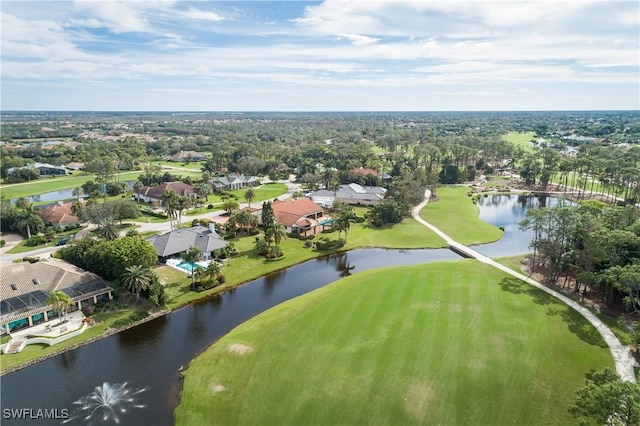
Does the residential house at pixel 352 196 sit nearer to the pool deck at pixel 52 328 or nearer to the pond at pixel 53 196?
the pond at pixel 53 196

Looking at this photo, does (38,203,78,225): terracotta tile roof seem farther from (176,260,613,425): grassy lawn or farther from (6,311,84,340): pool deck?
(176,260,613,425): grassy lawn

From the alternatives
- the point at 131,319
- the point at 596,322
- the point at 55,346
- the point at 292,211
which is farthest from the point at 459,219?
the point at 55,346

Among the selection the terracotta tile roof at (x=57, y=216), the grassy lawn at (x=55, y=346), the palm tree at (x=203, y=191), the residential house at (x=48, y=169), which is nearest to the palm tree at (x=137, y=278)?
the grassy lawn at (x=55, y=346)

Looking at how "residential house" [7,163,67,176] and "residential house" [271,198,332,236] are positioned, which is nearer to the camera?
"residential house" [271,198,332,236]

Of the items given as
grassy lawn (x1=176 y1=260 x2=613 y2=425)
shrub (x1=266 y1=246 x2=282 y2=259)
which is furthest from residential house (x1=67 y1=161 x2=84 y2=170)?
grassy lawn (x1=176 y1=260 x2=613 y2=425)

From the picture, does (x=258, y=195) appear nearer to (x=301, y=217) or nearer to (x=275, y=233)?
(x=301, y=217)

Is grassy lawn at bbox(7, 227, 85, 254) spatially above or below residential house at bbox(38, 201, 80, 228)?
below
